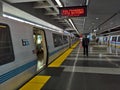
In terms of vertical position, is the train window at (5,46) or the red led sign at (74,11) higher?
the red led sign at (74,11)

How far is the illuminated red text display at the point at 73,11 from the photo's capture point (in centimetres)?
1171

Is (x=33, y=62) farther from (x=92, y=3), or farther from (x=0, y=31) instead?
(x=92, y=3)

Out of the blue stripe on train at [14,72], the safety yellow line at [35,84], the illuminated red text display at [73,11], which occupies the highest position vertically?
the illuminated red text display at [73,11]

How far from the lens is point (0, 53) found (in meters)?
4.36

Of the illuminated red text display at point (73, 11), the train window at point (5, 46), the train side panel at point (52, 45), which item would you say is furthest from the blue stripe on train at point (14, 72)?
the illuminated red text display at point (73, 11)

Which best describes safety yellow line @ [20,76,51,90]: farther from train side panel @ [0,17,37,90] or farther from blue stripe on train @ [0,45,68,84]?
blue stripe on train @ [0,45,68,84]

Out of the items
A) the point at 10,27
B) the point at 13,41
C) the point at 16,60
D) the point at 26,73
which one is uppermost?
the point at 10,27

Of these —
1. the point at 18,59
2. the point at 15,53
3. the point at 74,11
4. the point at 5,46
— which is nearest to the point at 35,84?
the point at 18,59

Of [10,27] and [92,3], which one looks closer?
[10,27]

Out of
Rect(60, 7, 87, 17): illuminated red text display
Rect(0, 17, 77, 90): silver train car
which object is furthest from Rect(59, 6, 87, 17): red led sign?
Rect(0, 17, 77, 90): silver train car

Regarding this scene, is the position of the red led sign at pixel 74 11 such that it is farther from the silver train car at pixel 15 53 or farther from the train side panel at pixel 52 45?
the silver train car at pixel 15 53

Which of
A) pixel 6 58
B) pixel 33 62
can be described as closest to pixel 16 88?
pixel 6 58

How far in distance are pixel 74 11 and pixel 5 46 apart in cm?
781

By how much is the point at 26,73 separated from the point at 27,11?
615 centimetres
